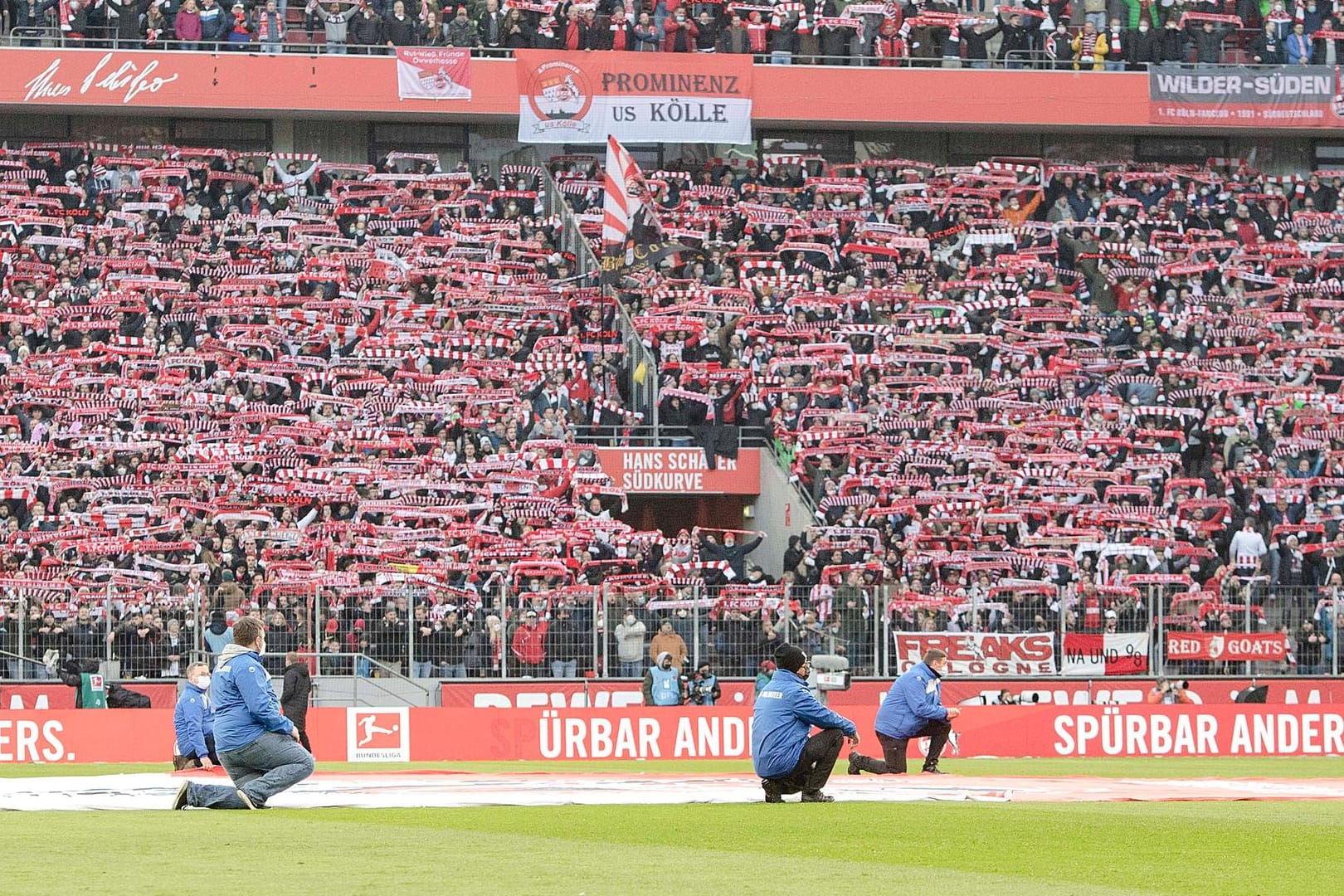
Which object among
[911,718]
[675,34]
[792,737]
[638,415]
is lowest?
[911,718]

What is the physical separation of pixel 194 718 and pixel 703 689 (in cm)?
947

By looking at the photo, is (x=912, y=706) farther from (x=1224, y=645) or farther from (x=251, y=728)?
(x=1224, y=645)

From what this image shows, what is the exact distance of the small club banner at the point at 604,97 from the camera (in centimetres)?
4522

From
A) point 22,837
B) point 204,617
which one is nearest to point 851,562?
point 204,617

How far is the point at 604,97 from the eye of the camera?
45219mm

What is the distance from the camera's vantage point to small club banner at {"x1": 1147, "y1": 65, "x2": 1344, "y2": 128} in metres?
47.3

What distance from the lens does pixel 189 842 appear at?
41.7ft

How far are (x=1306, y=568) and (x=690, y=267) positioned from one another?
13872mm

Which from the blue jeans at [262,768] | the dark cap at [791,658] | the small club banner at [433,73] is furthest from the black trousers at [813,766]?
the small club banner at [433,73]

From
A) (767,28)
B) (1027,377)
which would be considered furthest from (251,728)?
(767,28)

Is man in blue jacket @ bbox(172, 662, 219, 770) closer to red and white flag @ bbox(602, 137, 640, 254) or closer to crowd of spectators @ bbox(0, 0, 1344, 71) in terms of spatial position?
red and white flag @ bbox(602, 137, 640, 254)

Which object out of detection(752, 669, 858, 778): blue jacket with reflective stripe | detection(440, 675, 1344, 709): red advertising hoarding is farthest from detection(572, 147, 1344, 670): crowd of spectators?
detection(752, 669, 858, 778): blue jacket with reflective stripe

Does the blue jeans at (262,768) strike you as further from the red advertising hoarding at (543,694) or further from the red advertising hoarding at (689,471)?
the red advertising hoarding at (689,471)

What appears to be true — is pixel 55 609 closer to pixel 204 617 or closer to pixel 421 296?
pixel 204 617
